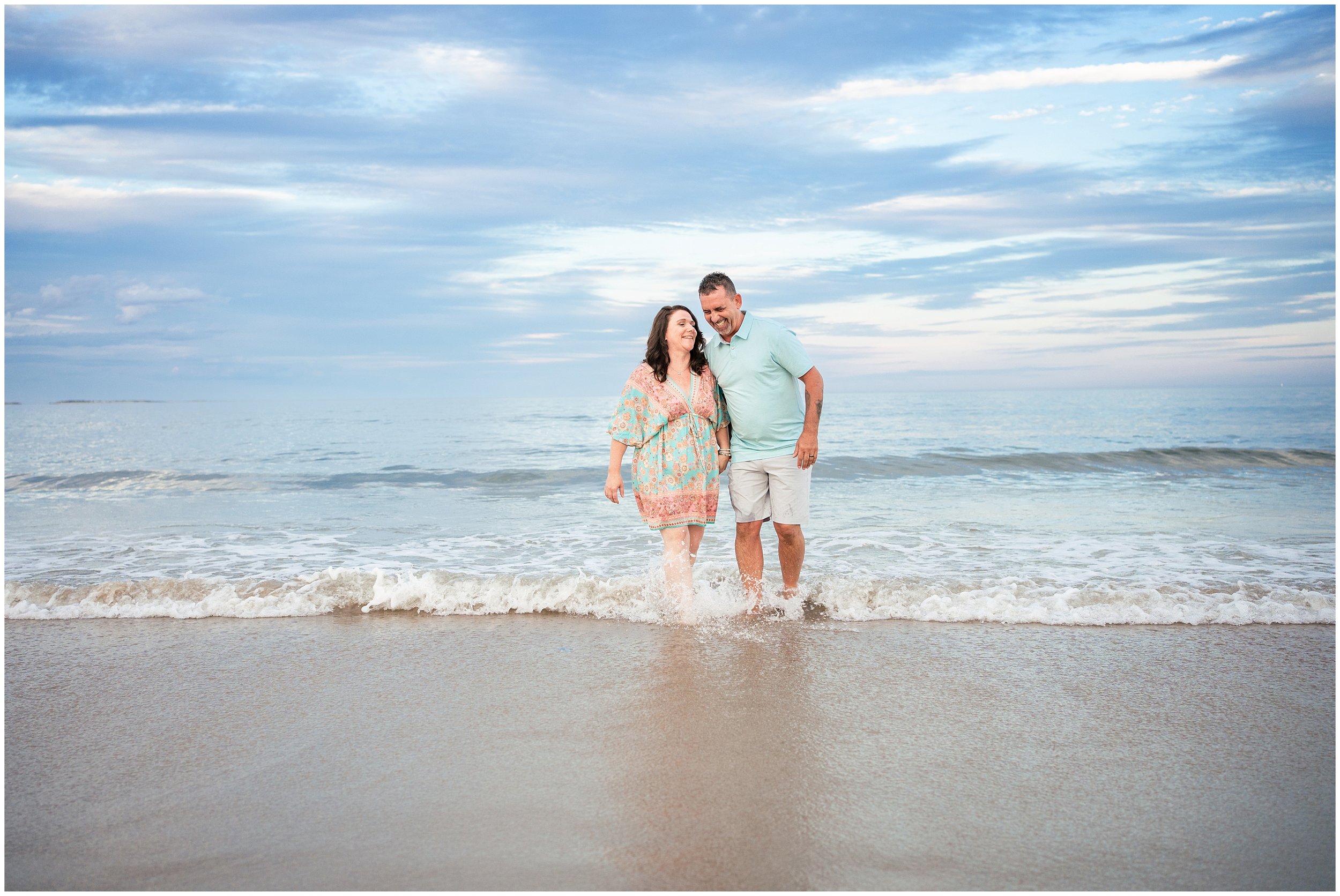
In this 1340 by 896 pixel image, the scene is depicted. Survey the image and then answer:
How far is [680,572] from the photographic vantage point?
5.22 meters

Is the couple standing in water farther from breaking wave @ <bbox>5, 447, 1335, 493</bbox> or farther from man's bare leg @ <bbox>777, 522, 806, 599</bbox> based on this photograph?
breaking wave @ <bbox>5, 447, 1335, 493</bbox>

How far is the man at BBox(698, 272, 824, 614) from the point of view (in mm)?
5094

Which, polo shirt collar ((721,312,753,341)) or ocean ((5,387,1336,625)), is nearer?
polo shirt collar ((721,312,753,341))

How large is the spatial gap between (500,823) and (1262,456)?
67.5 feet

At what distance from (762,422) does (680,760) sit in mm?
2495

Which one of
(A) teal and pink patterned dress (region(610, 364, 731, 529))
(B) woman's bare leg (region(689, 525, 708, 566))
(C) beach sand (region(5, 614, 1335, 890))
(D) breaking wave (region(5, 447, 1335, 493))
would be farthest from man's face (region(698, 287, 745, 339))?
(D) breaking wave (region(5, 447, 1335, 493))

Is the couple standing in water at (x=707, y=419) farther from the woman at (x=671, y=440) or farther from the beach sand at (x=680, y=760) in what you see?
the beach sand at (x=680, y=760)

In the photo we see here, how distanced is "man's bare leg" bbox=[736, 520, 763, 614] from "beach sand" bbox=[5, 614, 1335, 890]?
518 mm

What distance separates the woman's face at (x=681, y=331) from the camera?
5027 mm

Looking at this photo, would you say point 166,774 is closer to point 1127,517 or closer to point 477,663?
point 477,663

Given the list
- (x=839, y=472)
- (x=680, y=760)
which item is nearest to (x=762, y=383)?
(x=680, y=760)

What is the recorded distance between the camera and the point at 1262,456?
59.4ft

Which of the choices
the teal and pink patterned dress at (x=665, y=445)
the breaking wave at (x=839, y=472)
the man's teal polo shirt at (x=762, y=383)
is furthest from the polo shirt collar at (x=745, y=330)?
the breaking wave at (x=839, y=472)

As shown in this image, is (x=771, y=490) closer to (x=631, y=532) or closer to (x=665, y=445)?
(x=665, y=445)
